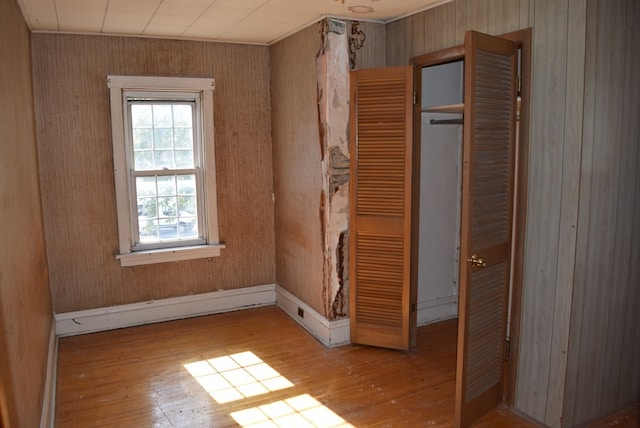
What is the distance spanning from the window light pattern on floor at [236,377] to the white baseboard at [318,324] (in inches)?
21.5

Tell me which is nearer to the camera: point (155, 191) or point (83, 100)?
point (83, 100)

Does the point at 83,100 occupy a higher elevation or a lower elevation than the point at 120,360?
higher

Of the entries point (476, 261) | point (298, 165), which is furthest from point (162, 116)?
point (476, 261)

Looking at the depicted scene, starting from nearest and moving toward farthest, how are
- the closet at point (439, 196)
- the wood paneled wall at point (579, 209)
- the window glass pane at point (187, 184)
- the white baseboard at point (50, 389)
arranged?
1. the wood paneled wall at point (579, 209)
2. the white baseboard at point (50, 389)
3. the closet at point (439, 196)
4. the window glass pane at point (187, 184)

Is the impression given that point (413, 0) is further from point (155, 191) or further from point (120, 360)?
point (120, 360)

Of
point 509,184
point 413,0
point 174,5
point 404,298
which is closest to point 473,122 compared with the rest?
point 509,184

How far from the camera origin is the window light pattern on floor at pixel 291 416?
113 inches

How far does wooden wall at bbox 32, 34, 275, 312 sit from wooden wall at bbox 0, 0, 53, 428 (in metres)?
0.55

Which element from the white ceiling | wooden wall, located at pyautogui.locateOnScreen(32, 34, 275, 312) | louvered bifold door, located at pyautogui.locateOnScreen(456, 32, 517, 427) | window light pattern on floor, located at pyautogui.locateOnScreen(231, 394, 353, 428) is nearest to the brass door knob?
louvered bifold door, located at pyautogui.locateOnScreen(456, 32, 517, 427)

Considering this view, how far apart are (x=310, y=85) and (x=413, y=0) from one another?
104 centimetres

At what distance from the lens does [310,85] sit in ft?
13.0

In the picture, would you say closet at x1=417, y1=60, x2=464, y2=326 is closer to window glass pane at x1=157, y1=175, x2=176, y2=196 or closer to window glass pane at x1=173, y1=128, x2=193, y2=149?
window glass pane at x1=173, y1=128, x2=193, y2=149

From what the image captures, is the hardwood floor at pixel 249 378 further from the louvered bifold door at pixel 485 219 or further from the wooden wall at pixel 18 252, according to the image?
the wooden wall at pixel 18 252

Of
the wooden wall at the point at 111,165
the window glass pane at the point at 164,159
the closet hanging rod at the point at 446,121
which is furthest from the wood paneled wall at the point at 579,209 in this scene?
the window glass pane at the point at 164,159
